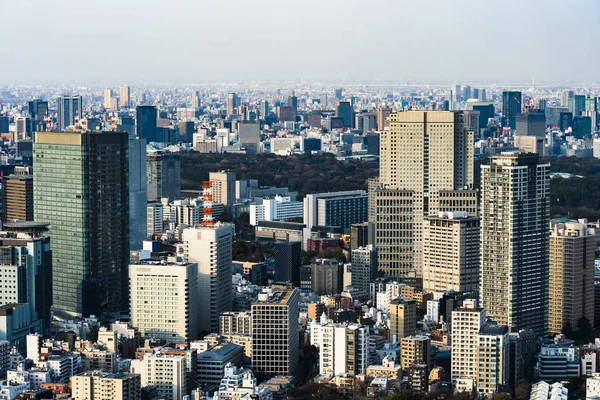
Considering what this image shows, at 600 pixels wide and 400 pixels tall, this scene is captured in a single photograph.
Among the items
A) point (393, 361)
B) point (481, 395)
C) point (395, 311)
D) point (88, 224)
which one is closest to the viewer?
point (481, 395)

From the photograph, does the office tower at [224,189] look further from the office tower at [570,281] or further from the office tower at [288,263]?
the office tower at [570,281]

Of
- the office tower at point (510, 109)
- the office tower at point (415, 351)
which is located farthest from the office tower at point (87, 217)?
the office tower at point (510, 109)

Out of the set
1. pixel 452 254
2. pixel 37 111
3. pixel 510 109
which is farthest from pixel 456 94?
pixel 452 254

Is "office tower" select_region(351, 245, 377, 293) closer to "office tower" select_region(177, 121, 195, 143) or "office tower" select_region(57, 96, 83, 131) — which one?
"office tower" select_region(57, 96, 83, 131)

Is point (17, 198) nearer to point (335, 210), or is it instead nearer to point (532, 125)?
point (335, 210)

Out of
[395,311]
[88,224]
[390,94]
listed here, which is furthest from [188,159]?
[395,311]

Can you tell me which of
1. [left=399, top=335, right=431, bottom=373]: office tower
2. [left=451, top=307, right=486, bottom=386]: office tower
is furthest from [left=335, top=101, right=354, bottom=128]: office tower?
[left=451, top=307, right=486, bottom=386]: office tower

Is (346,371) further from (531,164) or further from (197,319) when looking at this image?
(531,164)
